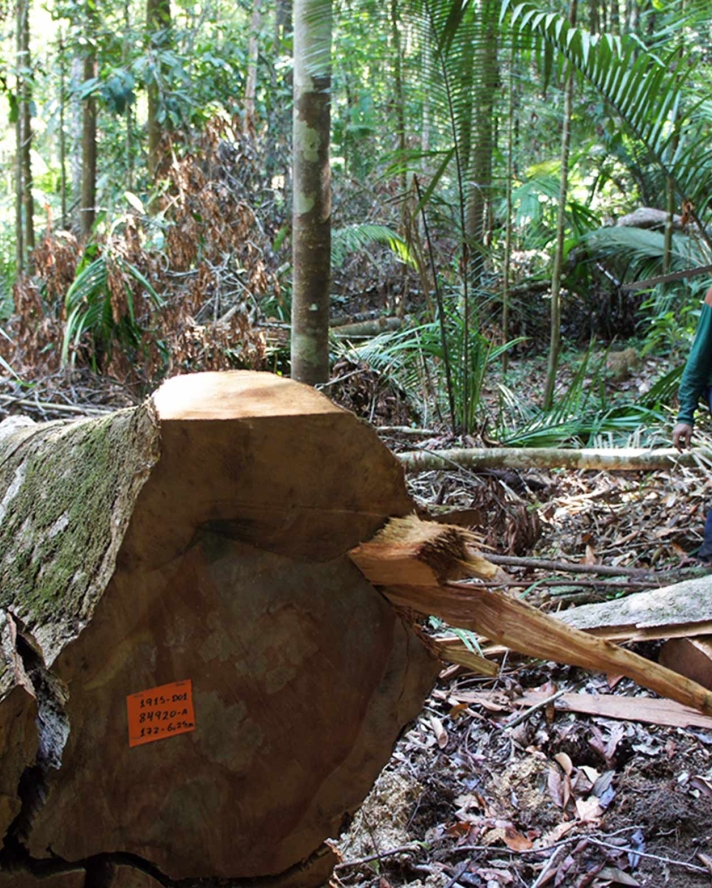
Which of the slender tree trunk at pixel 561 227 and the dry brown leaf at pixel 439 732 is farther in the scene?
the slender tree trunk at pixel 561 227

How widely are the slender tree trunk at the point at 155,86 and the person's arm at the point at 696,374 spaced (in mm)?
5055

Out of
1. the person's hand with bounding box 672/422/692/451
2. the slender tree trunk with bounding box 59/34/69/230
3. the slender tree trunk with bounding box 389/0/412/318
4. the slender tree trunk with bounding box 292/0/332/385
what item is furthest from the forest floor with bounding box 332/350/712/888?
the slender tree trunk with bounding box 59/34/69/230

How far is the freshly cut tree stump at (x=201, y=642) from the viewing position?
1396 mm

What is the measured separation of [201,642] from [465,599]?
532mm

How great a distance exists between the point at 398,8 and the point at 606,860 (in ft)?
13.0

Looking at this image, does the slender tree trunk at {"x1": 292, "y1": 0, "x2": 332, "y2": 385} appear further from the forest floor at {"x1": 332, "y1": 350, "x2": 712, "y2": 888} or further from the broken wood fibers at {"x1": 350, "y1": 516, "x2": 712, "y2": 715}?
the broken wood fibers at {"x1": 350, "y1": 516, "x2": 712, "y2": 715}

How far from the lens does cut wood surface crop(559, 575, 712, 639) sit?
110 inches

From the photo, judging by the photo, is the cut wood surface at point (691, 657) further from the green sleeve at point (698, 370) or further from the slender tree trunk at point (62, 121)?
the slender tree trunk at point (62, 121)

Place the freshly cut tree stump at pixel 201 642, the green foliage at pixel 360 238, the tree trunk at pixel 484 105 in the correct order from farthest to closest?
1. the green foliage at pixel 360 238
2. the tree trunk at pixel 484 105
3. the freshly cut tree stump at pixel 201 642

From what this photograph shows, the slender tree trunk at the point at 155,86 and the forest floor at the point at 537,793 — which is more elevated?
the slender tree trunk at the point at 155,86

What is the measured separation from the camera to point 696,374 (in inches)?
143

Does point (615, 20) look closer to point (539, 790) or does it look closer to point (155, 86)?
point (155, 86)

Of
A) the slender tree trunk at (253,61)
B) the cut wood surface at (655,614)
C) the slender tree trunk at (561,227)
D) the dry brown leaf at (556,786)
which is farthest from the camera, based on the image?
the slender tree trunk at (253,61)

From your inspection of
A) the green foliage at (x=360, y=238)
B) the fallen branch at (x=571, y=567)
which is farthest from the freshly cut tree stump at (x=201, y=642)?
the green foliage at (x=360, y=238)
